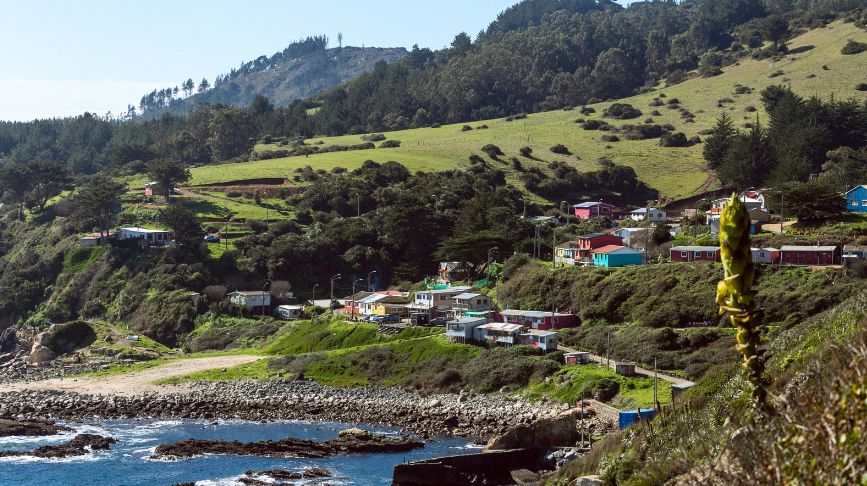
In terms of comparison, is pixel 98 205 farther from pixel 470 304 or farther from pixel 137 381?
pixel 470 304

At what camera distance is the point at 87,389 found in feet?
213

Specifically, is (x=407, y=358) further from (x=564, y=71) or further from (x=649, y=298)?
(x=564, y=71)

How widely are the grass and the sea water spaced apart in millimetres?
6664

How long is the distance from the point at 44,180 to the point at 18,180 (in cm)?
281

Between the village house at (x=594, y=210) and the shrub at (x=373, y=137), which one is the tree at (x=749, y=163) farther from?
the shrub at (x=373, y=137)

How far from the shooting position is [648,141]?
133 meters

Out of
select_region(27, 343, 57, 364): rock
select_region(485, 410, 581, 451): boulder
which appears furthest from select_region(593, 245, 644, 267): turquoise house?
select_region(27, 343, 57, 364): rock

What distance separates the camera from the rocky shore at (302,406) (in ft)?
174

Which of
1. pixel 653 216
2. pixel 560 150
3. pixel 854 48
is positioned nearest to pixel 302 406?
pixel 653 216

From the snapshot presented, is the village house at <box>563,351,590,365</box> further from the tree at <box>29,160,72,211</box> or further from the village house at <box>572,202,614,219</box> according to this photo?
the tree at <box>29,160,72,211</box>

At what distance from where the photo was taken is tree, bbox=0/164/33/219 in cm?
11619

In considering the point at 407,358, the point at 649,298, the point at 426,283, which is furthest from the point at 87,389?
the point at 649,298

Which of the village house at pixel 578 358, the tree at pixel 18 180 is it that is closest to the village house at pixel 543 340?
the village house at pixel 578 358

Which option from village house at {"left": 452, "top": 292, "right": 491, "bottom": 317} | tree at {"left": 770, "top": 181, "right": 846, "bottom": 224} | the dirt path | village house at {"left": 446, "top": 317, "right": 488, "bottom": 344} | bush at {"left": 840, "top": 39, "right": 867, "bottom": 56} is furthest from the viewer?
bush at {"left": 840, "top": 39, "right": 867, "bottom": 56}
